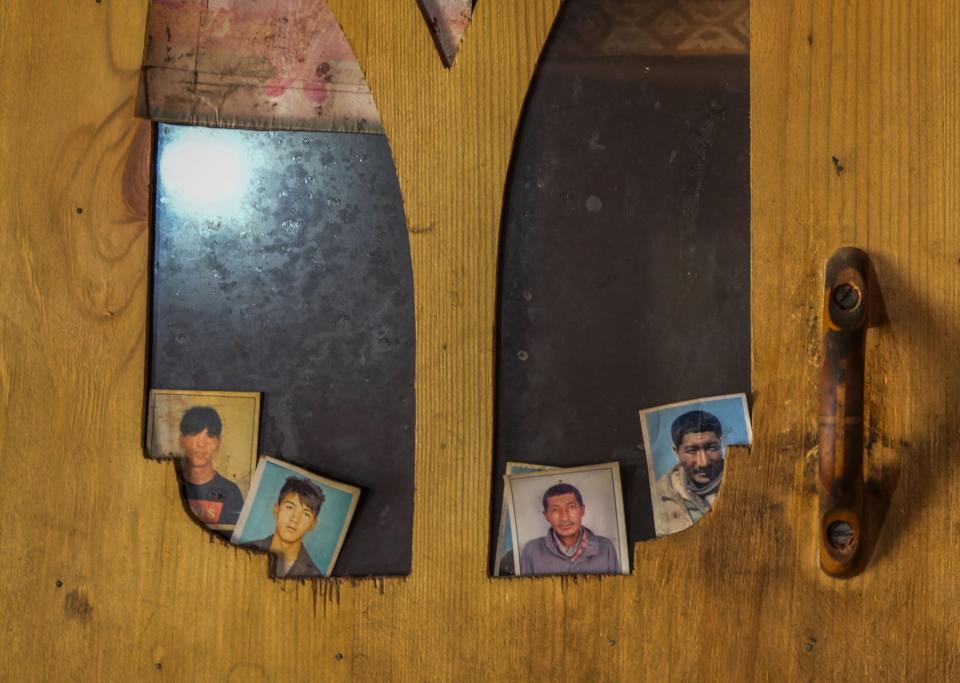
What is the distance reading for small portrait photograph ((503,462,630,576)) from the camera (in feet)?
2.83

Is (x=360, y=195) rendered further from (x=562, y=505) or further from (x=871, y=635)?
(x=871, y=635)

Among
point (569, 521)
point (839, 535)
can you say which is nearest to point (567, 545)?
point (569, 521)

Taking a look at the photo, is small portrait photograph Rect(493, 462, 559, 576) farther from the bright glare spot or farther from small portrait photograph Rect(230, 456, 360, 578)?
the bright glare spot

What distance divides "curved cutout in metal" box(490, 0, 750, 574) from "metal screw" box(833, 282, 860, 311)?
8 centimetres

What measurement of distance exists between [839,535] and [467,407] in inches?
14.1

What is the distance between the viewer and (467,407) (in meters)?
0.87

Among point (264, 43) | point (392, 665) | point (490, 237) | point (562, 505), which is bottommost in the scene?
point (392, 665)

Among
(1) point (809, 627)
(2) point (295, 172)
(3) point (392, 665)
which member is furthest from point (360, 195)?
(1) point (809, 627)

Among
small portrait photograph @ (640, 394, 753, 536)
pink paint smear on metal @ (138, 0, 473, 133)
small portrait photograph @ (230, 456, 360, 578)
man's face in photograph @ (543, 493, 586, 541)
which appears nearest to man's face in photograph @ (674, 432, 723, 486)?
small portrait photograph @ (640, 394, 753, 536)

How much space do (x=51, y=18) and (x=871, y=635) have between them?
Answer: 37.3 inches

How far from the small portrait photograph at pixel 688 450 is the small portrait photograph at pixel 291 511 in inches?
10.9

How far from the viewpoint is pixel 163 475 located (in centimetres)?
85

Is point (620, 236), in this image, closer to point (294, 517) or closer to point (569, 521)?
point (569, 521)

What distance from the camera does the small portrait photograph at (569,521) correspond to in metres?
0.86
